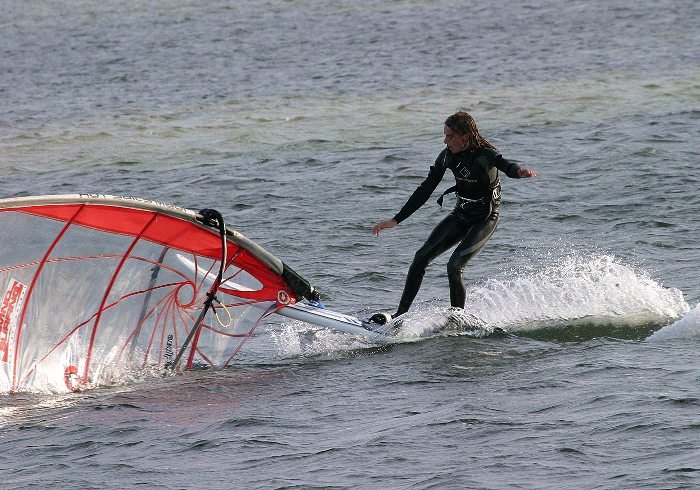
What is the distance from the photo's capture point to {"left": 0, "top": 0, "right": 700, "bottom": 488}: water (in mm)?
8297

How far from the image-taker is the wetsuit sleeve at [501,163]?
10164 millimetres

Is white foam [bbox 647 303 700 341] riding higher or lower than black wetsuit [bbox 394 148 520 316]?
lower

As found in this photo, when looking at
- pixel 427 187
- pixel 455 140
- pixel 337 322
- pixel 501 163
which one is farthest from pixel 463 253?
pixel 337 322

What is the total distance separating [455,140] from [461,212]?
0.69 metres

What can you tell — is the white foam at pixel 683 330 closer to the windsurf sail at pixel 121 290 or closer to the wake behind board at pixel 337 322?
the wake behind board at pixel 337 322

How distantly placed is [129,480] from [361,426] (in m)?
1.68

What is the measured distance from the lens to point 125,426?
9.03 m

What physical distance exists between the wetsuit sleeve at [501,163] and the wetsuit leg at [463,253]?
1.88 ft

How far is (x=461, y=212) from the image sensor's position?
35.4 ft

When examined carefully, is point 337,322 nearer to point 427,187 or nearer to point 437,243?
point 437,243

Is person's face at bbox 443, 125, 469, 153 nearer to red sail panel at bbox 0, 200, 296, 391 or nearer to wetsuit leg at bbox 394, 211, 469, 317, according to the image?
wetsuit leg at bbox 394, 211, 469, 317

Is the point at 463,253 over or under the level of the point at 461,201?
under

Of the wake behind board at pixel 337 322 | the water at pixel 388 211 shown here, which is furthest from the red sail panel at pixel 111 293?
the water at pixel 388 211

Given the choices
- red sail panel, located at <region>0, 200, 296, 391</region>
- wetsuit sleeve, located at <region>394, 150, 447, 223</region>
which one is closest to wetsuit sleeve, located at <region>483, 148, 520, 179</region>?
wetsuit sleeve, located at <region>394, 150, 447, 223</region>
